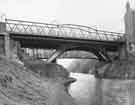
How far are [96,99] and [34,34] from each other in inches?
665

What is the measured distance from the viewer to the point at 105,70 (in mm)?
35781

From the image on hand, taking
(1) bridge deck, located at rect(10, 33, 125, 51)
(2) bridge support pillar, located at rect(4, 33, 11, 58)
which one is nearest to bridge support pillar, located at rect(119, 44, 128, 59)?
(1) bridge deck, located at rect(10, 33, 125, 51)

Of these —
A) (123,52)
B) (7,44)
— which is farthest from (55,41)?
(123,52)

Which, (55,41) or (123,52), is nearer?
(55,41)

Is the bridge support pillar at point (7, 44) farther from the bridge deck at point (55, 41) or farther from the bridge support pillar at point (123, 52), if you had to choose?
the bridge support pillar at point (123, 52)

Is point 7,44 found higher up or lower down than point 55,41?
lower down

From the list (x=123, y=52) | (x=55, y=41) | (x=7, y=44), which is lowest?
(x=123, y=52)

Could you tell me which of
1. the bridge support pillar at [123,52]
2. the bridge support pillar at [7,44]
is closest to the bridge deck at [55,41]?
the bridge support pillar at [123,52]

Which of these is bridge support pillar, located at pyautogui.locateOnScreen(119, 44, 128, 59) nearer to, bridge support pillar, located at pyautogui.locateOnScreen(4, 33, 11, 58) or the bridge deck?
the bridge deck

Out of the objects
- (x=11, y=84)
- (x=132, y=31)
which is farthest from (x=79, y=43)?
(x=11, y=84)

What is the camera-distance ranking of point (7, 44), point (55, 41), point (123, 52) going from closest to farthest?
1. point (7, 44)
2. point (55, 41)
3. point (123, 52)

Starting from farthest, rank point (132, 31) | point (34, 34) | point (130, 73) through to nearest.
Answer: point (132, 31), point (130, 73), point (34, 34)

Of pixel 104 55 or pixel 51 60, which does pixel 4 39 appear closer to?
pixel 51 60

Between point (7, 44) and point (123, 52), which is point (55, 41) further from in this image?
point (123, 52)
